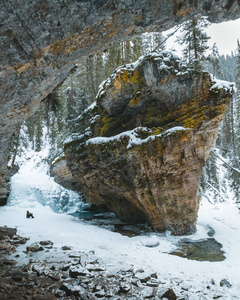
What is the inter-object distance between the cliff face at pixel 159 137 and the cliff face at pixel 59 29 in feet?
21.7

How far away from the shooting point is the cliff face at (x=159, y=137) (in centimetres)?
1077

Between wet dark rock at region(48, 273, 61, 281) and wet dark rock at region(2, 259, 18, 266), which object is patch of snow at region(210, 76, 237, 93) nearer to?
wet dark rock at region(48, 273, 61, 281)

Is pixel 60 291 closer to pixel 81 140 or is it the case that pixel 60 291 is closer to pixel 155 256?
pixel 155 256

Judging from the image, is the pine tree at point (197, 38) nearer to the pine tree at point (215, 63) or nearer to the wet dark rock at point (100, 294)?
the pine tree at point (215, 63)

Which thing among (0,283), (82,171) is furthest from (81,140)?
(0,283)

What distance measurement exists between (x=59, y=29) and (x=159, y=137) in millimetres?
8035

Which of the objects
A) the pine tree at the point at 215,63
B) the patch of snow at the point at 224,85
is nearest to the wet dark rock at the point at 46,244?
the patch of snow at the point at 224,85

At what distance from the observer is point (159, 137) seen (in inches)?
430

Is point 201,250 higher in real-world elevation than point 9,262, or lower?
lower

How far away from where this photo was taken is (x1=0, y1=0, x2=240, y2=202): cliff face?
3461 millimetres

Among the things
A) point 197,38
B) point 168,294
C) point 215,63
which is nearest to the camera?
point 168,294

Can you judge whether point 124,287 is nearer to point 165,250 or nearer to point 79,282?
point 79,282

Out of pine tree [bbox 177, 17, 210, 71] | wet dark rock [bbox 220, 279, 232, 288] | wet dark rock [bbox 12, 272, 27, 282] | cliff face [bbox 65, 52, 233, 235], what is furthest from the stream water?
pine tree [bbox 177, 17, 210, 71]

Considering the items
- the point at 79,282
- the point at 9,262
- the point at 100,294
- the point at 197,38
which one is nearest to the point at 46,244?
the point at 9,262
